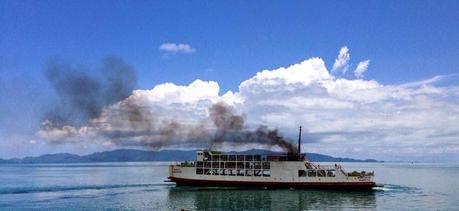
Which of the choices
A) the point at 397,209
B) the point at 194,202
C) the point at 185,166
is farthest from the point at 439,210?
the point at 185,166

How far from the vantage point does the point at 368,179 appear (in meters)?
79.0

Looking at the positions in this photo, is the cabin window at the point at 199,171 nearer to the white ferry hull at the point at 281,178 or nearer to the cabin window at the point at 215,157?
the white ferry hull at the point at 281,178

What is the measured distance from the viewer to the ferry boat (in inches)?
3110

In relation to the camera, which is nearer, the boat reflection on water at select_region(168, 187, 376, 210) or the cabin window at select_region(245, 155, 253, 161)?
the boat reflection on water at select_region(168, 187, 376, 210)

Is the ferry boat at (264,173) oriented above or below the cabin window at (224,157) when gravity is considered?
below

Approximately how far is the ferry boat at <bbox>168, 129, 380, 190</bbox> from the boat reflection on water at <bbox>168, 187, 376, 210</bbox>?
2038 mm

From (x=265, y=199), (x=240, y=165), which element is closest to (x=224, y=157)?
(x=240, y=165)

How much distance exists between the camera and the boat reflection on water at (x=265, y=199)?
2393 inches

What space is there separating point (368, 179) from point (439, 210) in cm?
2032

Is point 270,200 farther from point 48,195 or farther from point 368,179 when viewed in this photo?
point 48,195

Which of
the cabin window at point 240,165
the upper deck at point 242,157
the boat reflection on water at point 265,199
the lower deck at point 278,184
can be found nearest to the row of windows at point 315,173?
the lower deck at point 278,184

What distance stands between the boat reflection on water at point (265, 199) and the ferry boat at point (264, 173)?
2.04 metres

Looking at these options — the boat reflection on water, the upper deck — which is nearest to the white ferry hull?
the upper deck

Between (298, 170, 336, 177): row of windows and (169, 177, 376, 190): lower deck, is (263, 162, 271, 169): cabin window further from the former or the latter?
(298, 170, 336, 177): row of windows
